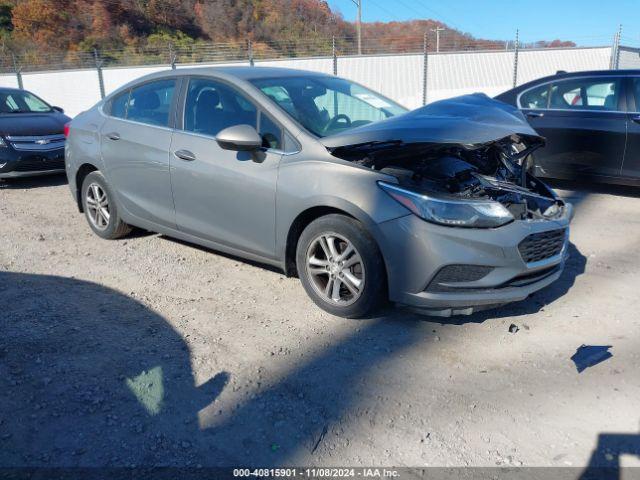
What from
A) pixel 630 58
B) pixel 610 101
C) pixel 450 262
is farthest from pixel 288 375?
pixel 630 58

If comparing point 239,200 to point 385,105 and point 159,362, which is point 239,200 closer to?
point 159,362

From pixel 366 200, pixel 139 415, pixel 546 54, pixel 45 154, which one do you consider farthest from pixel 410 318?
pixel 546 54

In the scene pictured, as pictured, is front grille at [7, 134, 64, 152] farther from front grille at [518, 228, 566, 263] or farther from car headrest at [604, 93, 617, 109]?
car headrest at [604, 93, 617, 109]

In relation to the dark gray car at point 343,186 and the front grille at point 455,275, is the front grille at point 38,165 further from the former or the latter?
the front grille at point 455,275

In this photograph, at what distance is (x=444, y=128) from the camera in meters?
3.76

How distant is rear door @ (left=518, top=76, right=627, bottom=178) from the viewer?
274 inches

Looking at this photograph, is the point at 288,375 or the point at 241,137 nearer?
the point at 288,375

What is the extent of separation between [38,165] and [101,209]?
336cm

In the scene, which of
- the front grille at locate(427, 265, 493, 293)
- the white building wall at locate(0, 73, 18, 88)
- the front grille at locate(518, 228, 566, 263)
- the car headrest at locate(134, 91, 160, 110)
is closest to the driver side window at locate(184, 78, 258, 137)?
the car headrest at locate(134, 91, 160, 110)

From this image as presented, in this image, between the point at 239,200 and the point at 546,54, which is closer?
the point at 239,200

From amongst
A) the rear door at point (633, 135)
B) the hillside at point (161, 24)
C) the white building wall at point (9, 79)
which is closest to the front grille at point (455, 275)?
the rear door at point (633, 135)

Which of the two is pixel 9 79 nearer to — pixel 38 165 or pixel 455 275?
pixel 38 165

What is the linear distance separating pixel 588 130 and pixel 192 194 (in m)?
5.12

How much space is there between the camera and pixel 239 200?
4309 mm
